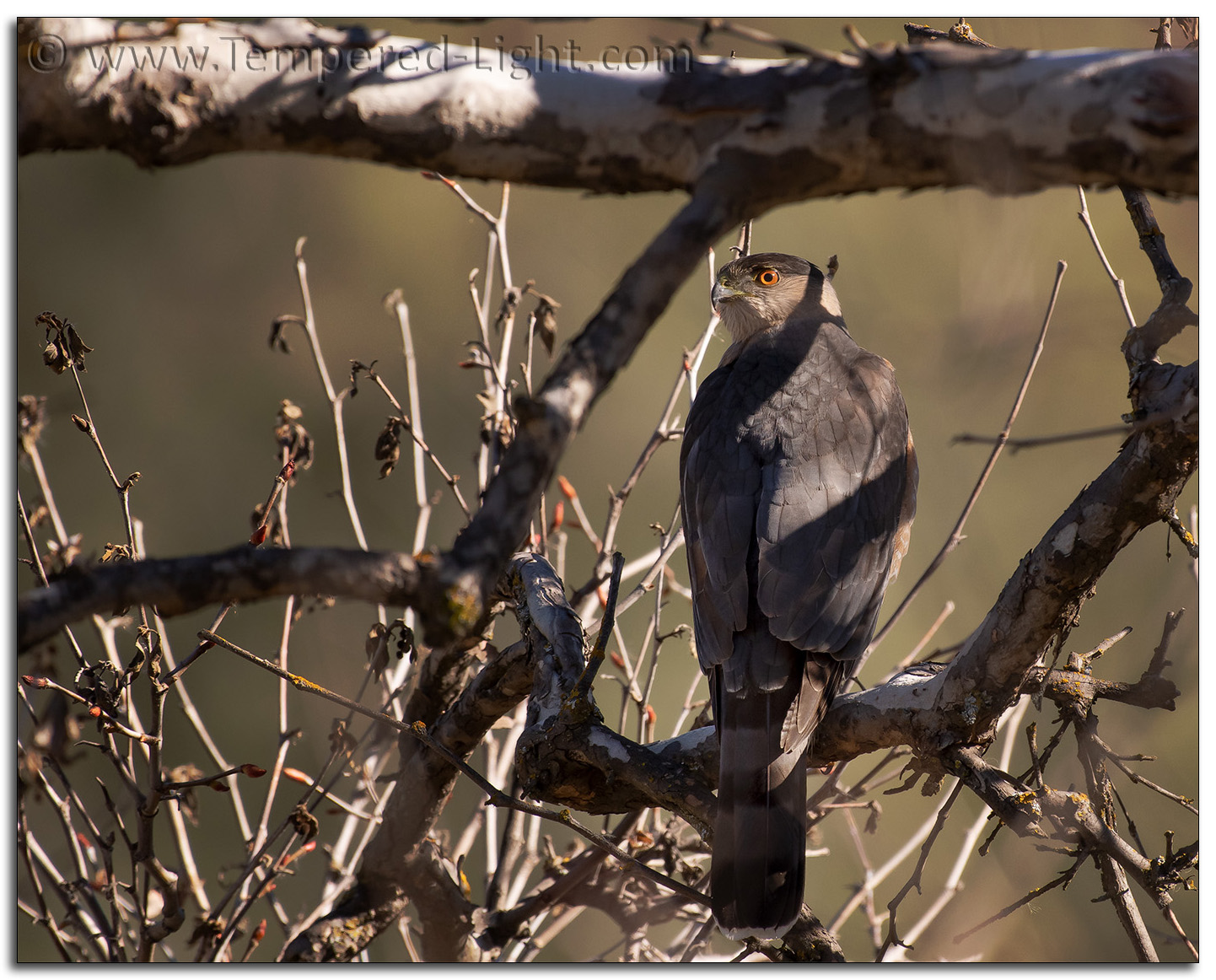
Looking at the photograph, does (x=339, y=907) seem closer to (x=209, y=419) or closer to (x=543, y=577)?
(x=543, y=577)

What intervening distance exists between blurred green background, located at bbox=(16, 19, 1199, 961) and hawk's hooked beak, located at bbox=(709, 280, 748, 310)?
1632mm

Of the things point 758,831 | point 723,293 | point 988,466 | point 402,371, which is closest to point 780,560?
point 988,466

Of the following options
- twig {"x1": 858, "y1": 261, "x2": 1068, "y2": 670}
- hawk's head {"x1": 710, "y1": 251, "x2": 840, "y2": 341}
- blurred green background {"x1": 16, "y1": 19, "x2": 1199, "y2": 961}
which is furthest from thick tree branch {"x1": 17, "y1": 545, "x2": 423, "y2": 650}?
blurred green background {"x1": 16, "y1": 19, "x2": 1199, "y2": 961}

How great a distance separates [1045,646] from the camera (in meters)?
2.21

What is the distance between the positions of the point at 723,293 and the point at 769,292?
19cm

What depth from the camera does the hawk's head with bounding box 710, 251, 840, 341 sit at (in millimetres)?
3912

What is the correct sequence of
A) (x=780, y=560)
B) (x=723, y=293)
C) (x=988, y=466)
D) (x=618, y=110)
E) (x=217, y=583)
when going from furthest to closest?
(x=723, y=293)
(x=780, y=560)
(x=988, y=466)
(x=618, y=110)
(x=217, y=583)

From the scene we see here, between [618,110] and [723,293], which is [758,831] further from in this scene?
[723,293]

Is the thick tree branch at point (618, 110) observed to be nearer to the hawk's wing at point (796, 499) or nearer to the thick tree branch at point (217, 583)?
the thick tree branch at point (217, 583)

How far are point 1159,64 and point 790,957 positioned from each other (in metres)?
1.77

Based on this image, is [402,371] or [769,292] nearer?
[769,292]

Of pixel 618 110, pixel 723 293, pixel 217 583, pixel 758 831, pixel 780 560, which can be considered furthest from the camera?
pixel 723 293

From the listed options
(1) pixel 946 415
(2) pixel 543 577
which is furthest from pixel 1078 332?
(1) pixel 946 415

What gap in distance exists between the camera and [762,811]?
8.05 feet
